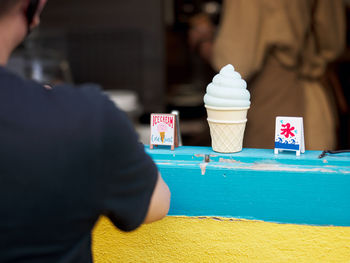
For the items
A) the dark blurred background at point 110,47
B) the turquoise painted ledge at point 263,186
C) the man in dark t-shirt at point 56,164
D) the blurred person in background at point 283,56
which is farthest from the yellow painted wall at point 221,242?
the dark blurred background at point 110,47

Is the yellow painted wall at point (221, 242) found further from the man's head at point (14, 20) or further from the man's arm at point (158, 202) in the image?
the man's head at point (14, 20)

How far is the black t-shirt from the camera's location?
1.79 ft

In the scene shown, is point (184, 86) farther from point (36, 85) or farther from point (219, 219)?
point (36, 85)

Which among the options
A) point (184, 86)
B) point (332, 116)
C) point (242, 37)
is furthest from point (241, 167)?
point (184, 86)

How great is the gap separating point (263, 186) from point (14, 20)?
717mm

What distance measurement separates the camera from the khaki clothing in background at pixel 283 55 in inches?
84.4

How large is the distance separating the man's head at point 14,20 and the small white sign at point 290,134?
699mm

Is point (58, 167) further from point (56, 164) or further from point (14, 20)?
point (14, 20)

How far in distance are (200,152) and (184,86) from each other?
302 centimetres

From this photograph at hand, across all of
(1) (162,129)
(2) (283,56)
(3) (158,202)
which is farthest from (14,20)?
(2) (283,56)

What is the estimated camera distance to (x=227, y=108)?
1.03m

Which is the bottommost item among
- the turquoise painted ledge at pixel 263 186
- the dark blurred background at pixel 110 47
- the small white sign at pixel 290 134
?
the turquoise painted ledge at pixel 263 186

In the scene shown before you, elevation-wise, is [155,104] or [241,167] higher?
[155,104]

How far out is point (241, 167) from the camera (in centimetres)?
100
